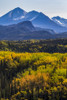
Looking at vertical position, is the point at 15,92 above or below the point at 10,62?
below

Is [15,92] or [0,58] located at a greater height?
[0,58]

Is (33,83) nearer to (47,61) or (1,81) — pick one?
(1,81)

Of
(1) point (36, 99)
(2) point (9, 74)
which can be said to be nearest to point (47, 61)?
(2) point (9, 74)

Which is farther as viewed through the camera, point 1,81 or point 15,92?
point 1,81

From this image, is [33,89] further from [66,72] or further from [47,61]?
[47,61]

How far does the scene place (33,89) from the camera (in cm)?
10094

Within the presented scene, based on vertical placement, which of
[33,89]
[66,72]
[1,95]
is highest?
[66,72]

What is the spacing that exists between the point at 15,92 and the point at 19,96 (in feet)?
40.8

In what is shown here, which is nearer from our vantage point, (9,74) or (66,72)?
(66,72)

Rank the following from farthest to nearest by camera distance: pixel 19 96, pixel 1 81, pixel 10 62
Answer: pixel 10 62
pixel 1 81
pixel 19 96

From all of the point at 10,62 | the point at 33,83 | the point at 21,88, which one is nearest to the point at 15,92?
the point at 21,88

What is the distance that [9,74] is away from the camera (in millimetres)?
156125

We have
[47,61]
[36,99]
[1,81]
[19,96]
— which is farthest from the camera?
[47,61]

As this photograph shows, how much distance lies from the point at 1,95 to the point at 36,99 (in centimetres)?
2882
